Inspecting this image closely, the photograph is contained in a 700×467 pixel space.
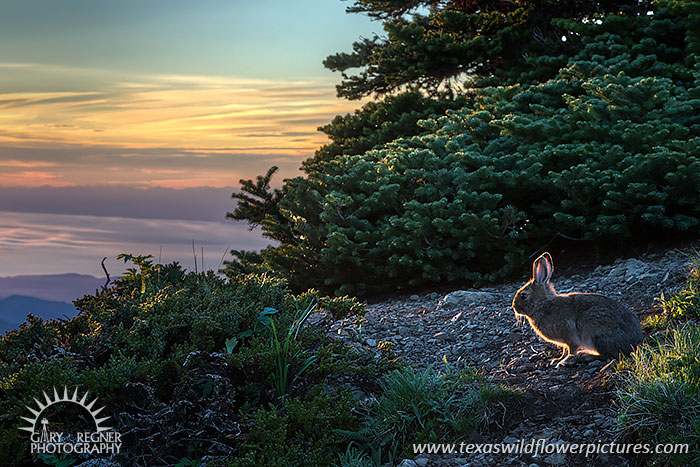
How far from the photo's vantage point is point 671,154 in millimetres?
8578

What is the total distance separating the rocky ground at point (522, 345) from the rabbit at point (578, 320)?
0.55ft

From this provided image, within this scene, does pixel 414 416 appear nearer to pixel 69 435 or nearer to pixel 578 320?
pixel 578 320

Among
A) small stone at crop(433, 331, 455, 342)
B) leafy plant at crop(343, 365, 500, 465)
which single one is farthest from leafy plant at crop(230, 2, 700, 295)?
leafy plant at crop(343, 365, 500, 465)

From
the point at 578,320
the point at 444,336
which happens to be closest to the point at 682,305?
the point at 578,320

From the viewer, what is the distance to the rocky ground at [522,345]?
446cm

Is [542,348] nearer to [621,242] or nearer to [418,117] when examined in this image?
[621,242]

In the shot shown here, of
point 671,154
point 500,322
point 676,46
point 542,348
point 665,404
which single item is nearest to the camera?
point 665,404

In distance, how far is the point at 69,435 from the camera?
457 cm

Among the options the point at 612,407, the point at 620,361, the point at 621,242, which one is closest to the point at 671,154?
the point at 621,242

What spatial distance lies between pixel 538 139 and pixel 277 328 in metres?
6.59

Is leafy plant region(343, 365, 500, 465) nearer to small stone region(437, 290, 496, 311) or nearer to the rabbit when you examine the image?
the rabbit

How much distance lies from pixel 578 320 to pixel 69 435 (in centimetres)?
403

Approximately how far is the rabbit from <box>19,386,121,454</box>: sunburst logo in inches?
143

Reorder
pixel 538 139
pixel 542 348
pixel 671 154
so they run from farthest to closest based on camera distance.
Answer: pixel 538 139, pixel 671 154, pixel 542 348
